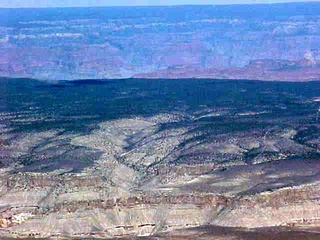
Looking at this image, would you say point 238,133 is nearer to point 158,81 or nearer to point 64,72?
point 158,81

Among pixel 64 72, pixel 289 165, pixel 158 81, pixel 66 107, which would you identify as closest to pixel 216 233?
pixel 289 165

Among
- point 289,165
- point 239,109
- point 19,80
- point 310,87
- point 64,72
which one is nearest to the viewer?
point 289,165

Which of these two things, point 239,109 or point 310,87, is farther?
point 310,87

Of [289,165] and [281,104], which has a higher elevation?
[281,104]

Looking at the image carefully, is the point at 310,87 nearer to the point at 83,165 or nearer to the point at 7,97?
the point at 7,97

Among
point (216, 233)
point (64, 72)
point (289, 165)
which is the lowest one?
point (216, 233)

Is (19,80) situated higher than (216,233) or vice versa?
A: (19,80)

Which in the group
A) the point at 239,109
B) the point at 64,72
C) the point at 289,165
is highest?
the point at 64,72

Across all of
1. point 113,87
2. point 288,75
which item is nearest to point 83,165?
point 113,87

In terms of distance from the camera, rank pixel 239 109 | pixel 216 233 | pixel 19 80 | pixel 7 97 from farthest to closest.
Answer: pixel 19 80 → pixel 7 97 → pixel 239 109 → pixel 216 233
